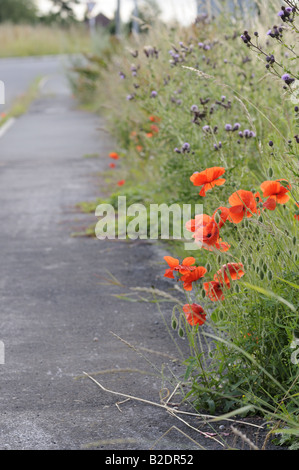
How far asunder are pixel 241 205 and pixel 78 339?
58.3 inches

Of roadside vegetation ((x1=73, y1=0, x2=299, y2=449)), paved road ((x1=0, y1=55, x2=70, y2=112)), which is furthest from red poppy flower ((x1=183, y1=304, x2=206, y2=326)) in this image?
paved road ((x1=0, y1=55, x2=70, y2=112))

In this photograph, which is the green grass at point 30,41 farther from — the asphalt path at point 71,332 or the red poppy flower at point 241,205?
the red poppy flower at point 241,205

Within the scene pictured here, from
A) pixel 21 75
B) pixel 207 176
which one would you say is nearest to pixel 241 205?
pixel 207 176

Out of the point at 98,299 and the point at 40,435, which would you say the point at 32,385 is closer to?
the point at 40,435

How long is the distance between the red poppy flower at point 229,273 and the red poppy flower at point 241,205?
0.22 meters

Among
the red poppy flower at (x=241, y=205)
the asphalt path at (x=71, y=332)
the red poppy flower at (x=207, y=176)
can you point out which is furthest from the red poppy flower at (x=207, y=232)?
the asphalt path at (x=71, y=332)

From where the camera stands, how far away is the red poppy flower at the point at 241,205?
3.13 m

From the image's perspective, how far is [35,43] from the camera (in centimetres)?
5047

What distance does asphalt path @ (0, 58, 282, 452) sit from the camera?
9.83 ft

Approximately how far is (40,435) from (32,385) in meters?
0.56

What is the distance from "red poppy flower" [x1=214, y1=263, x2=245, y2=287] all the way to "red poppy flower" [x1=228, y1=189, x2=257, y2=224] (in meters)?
0.22

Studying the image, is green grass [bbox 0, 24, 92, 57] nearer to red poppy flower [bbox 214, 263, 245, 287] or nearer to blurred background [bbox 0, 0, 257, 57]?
blurred background [bbox 0, 0, 257, 57]
